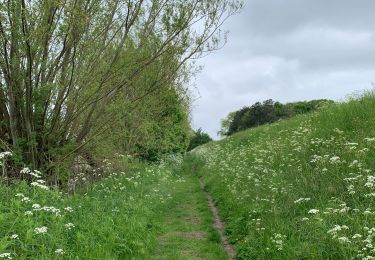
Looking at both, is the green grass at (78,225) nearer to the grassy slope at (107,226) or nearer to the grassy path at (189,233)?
the grassy slope at (107,226)

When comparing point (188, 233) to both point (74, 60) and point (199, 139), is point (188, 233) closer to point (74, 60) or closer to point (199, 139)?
Answer: point (74, 60)

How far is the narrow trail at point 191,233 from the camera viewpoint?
942 cm

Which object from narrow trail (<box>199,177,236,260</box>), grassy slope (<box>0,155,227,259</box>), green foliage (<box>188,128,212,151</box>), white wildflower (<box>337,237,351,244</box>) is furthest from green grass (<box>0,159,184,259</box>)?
green foliage (<box>188,128,212,151</box>)

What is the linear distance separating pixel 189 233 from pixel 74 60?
18.9ft

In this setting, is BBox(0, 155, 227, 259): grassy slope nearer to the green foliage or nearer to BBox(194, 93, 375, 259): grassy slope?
BBox(194, 93, 375, 259): grassy slope

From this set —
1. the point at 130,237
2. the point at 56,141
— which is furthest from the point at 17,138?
the point at 130,237

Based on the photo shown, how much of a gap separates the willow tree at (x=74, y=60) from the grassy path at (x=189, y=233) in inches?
149

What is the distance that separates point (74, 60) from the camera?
1112 cm

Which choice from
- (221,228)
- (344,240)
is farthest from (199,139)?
(344,240)

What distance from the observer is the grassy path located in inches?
372

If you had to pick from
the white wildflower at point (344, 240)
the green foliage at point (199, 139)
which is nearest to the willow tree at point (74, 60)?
the white wildflower at point (344, 240)

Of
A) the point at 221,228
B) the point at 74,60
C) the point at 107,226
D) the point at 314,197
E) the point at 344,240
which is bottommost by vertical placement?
the point at 221,228

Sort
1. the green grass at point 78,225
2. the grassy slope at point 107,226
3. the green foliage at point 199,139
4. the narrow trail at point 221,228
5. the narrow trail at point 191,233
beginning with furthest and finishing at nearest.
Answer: the green foliage at point 199,139, the narrow trail at point 221,228, the narrow trail at point 191,233, the grassy slope at point 107,226, the green grass at point 78,225

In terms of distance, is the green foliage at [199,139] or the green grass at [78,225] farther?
→ the green foliage at [199,139]
